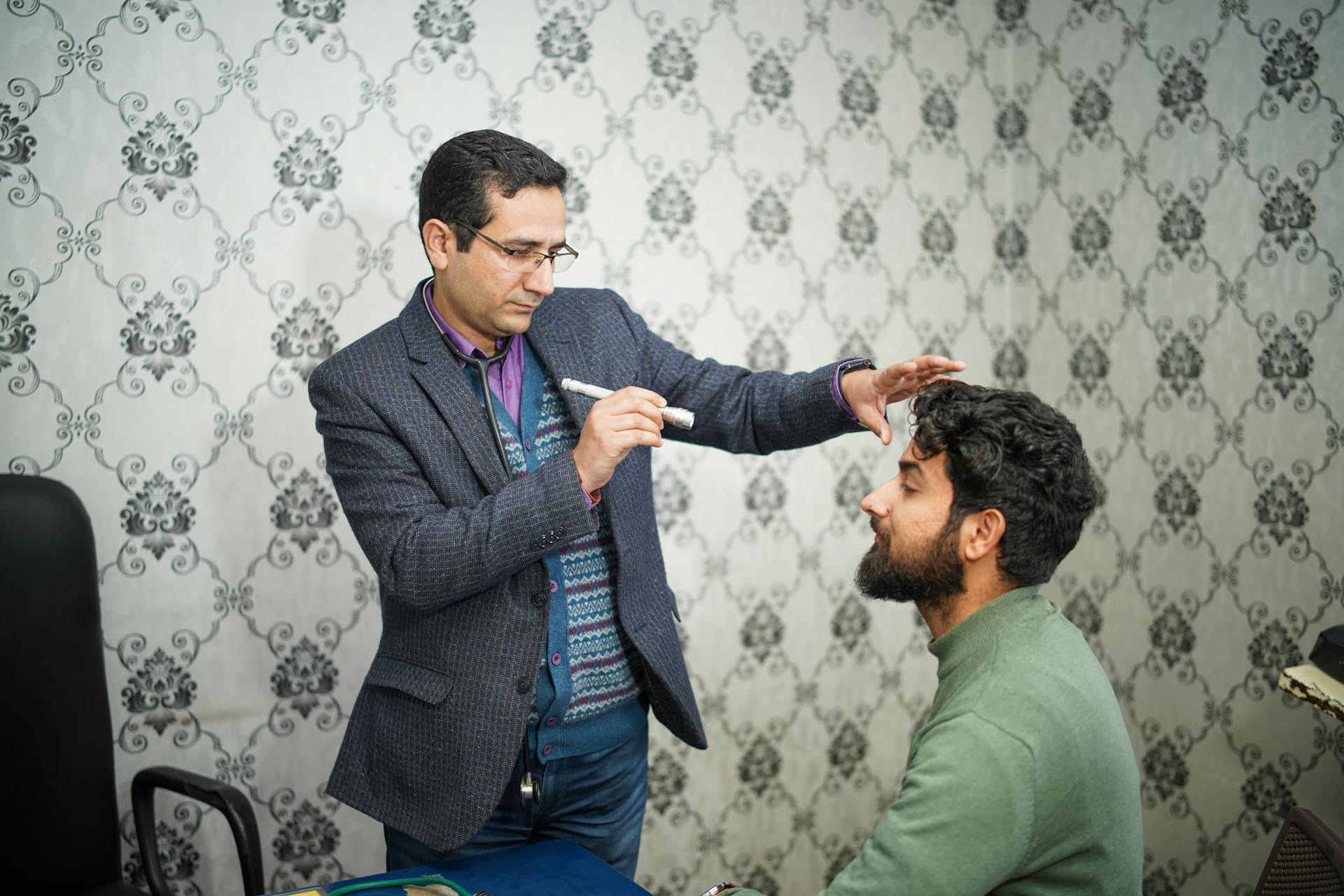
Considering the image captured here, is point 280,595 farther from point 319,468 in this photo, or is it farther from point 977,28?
point 977,28

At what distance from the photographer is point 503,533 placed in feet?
4.85

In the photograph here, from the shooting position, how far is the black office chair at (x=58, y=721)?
5.70ft

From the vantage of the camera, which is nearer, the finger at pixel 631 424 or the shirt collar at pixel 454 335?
the finger at pixel 631 424

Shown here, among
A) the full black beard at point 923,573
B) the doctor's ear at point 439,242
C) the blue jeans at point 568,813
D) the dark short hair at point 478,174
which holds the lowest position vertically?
the blue jeans at point 568,813

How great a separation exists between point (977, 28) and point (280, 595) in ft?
8.20

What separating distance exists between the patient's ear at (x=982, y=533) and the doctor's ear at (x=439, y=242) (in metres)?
0.91

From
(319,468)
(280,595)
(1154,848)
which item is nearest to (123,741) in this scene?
(280,595)

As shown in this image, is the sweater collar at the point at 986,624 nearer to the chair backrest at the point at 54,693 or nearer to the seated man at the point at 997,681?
the seated man at the point at 997,681

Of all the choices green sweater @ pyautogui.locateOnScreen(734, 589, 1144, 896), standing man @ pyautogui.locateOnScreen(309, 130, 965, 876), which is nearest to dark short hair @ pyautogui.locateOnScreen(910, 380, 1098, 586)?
green sweater @ pyautogui.locateOnScreen(734, 589, 1144, 896)

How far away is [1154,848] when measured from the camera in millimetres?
2680

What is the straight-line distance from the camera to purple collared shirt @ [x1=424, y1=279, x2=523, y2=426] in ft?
5.63

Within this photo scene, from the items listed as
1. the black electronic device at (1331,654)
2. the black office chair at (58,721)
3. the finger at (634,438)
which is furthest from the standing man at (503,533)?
the black electronic device at (1331,654)

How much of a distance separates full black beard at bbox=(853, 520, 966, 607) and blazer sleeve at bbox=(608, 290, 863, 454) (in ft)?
1.39

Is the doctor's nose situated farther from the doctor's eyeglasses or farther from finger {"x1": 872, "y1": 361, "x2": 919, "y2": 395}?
finger {"x1": 872, "y1": 361, "x2": 919, "y2": 395}
